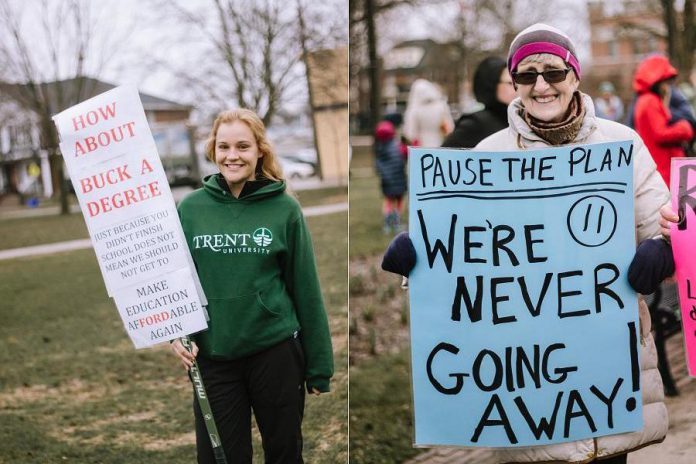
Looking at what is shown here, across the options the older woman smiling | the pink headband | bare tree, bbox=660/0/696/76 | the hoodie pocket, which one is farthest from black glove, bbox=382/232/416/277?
bare tree, bbox=660/0/696/76

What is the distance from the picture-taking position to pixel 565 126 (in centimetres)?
275

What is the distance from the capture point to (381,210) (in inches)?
595

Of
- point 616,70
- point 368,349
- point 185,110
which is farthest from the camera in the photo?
point 616,70

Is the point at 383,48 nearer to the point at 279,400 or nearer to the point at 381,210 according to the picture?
the point at 381,210

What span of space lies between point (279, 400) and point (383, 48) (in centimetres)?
2243

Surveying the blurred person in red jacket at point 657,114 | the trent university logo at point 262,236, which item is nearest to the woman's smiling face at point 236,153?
the trent university logo at point 262,236

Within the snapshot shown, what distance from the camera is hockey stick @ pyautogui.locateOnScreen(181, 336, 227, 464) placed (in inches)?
123

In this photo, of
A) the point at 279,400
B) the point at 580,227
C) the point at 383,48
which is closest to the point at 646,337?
the point at 580,227

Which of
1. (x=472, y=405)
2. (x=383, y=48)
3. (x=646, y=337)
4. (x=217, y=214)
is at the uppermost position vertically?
(x=383, y=48)

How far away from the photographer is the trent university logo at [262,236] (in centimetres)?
313

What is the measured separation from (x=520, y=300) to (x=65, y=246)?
371 cm

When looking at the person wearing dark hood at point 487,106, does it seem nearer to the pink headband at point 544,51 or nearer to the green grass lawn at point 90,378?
the green grass lawn at point 90,378

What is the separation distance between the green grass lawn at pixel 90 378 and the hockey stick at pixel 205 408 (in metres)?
1.10

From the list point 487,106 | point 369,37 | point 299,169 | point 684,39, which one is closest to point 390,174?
point 369,37
